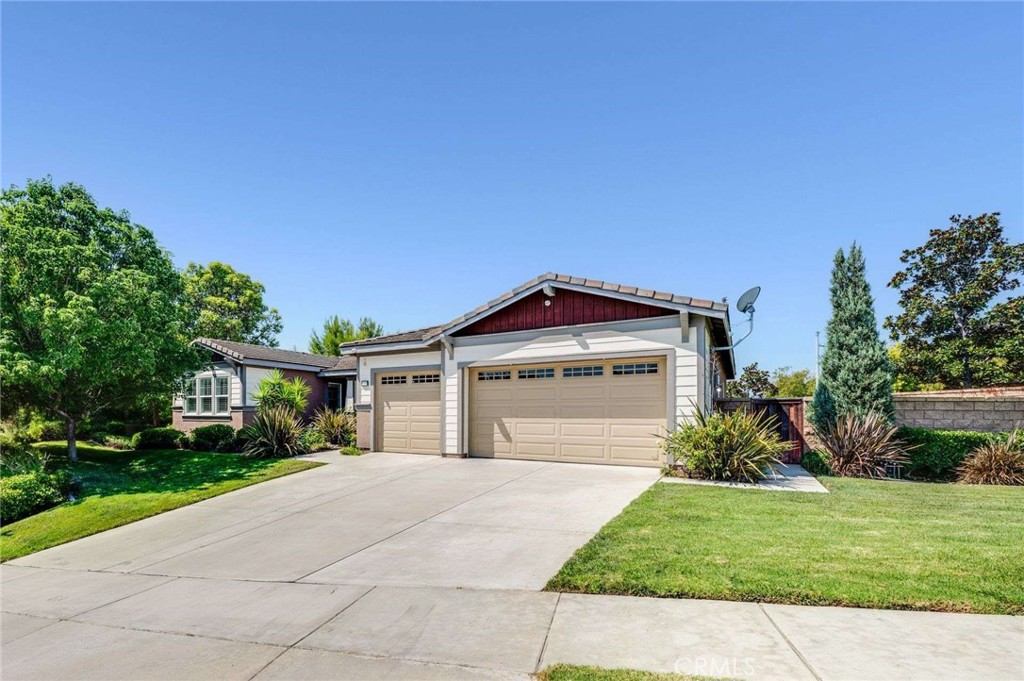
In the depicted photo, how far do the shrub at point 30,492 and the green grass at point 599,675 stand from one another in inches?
447

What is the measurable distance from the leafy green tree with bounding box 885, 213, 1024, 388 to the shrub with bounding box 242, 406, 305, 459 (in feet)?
81.1

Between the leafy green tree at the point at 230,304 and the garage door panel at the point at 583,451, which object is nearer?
the garage door panel at the point at 583,451

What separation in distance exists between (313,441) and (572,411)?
887cm

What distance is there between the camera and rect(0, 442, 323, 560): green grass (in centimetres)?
851

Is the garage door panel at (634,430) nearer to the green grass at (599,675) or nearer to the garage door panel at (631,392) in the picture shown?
the garage door panel at (631,392)

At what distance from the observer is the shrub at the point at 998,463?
34.0 feet

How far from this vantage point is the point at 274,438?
14.6 meters

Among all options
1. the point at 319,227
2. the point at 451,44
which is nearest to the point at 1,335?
the point at 319,227

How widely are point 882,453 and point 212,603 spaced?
1301cm

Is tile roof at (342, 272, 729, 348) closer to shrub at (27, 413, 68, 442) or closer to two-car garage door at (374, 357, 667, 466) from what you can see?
two-car garage door at (374, 357, 667, 466)

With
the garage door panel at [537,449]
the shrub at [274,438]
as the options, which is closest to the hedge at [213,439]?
the shrub at [274,438]

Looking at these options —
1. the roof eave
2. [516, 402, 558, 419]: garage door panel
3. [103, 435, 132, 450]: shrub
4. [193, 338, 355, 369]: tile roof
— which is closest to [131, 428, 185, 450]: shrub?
[103, 435, 132, 450]: shrub

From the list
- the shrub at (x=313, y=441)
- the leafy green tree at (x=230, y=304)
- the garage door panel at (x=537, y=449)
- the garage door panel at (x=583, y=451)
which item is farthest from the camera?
the leafy green tree at (x=230, y=304)

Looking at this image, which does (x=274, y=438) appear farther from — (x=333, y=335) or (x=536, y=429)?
(x=333, y=335)
